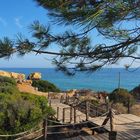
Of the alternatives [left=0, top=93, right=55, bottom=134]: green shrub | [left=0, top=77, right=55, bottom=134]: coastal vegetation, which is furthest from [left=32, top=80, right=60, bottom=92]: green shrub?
[left=0, top=93, right=55, bottom=134]: green shrub

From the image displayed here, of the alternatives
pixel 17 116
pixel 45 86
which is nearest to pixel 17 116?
pixel 17 116

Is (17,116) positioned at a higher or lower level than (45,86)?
lower

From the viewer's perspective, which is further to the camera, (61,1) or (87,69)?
(87,69)

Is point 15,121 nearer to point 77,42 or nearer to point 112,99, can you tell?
point 77,42

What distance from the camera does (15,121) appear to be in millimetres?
14312

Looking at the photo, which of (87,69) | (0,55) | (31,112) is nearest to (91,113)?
(31,112)

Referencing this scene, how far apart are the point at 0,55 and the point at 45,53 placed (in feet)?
3.49

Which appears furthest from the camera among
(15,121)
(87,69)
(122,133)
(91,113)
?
(91,113)

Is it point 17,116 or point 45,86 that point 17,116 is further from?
point 45,86

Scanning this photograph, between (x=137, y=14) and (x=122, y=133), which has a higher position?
(x=137, y=14)

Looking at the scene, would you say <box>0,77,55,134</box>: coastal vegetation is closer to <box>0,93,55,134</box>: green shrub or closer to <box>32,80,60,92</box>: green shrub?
<box>0,93,55,134</box>: green shrub

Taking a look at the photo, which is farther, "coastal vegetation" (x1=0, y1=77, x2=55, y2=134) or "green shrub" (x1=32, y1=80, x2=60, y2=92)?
"green shrub" (x1=32, y1=80, x2=60, y2=92)

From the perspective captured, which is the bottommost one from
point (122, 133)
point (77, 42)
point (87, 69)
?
point (122, 133)

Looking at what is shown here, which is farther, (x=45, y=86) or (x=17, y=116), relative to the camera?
(x=45, y=86)
